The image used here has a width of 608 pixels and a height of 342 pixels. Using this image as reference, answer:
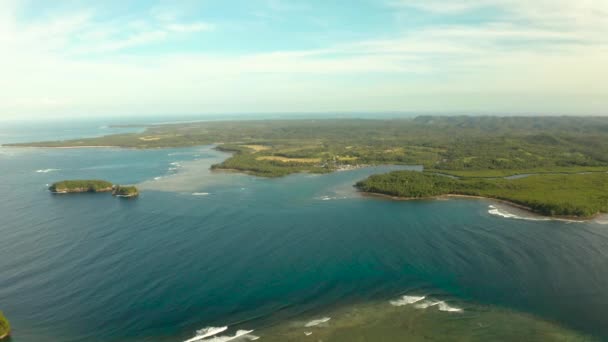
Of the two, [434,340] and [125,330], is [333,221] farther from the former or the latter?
[125,330]

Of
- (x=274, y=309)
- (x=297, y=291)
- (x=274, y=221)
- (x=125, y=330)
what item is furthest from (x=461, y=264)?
(x=125, y=330)

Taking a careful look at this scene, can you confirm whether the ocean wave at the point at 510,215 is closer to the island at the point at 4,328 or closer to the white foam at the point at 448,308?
the white foam at the point at 448,308

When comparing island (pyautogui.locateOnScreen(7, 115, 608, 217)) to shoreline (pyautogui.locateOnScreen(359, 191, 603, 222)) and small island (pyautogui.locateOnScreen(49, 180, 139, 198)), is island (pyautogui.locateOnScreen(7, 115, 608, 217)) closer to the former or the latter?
shoreline (pyautogui.locateOnScreen(359, 191, 603, 222))

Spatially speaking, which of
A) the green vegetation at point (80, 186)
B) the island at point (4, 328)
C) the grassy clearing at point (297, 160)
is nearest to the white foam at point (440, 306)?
the island at point (4, 328)

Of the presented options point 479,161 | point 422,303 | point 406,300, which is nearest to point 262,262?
point 406,300

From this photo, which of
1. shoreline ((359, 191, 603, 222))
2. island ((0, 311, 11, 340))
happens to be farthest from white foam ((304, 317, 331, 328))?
shoreline ((359, 191, 603, 222))

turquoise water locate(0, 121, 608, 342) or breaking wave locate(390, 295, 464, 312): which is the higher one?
turquoise water locate(0, 121, 608, 342)
